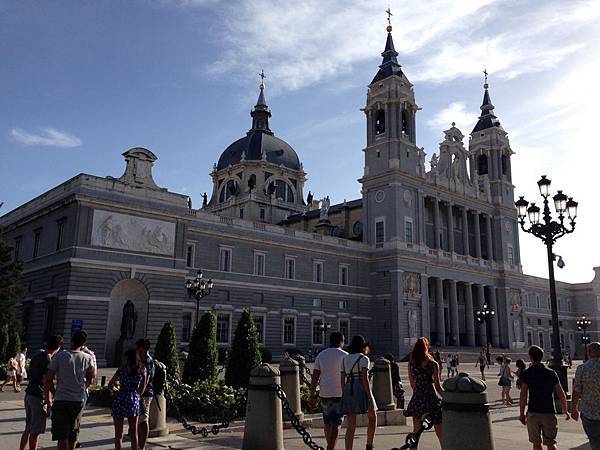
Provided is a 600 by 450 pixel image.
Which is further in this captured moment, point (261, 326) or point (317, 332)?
point (317, 332)

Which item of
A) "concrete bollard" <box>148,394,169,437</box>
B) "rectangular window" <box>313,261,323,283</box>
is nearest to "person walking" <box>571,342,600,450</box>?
"concrete bollard" <box>148,394,169,437</box>

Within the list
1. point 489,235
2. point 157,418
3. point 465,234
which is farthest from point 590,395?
point 489,235

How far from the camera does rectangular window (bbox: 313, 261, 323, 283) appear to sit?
4762cm

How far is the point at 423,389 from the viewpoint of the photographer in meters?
8.70

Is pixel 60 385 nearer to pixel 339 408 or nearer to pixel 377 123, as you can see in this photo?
pixel 339 408

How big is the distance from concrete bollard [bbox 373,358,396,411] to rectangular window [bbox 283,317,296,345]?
100ft

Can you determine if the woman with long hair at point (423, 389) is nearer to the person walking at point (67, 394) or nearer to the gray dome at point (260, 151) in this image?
the person walking at point (67, 394)

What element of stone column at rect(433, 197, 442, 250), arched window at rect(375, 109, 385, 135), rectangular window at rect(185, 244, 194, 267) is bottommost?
rectangular window at rect(185, 244, 194, 267)

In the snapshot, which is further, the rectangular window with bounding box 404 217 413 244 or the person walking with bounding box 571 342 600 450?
the rectangular window with bounding box 404 217 413 244

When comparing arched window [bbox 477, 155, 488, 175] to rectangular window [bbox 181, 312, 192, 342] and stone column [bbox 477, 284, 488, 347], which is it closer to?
stone column [bbox 477, 284, 488, 347]

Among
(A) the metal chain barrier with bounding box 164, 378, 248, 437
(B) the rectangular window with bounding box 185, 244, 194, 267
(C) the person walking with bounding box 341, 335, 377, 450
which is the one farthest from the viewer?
(B) the rectangular window with bounding box 185, 244, 194, 267

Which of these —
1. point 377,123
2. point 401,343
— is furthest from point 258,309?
point 377,123

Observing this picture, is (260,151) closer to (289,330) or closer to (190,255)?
(289,330)

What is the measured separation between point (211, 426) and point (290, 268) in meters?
33.0
